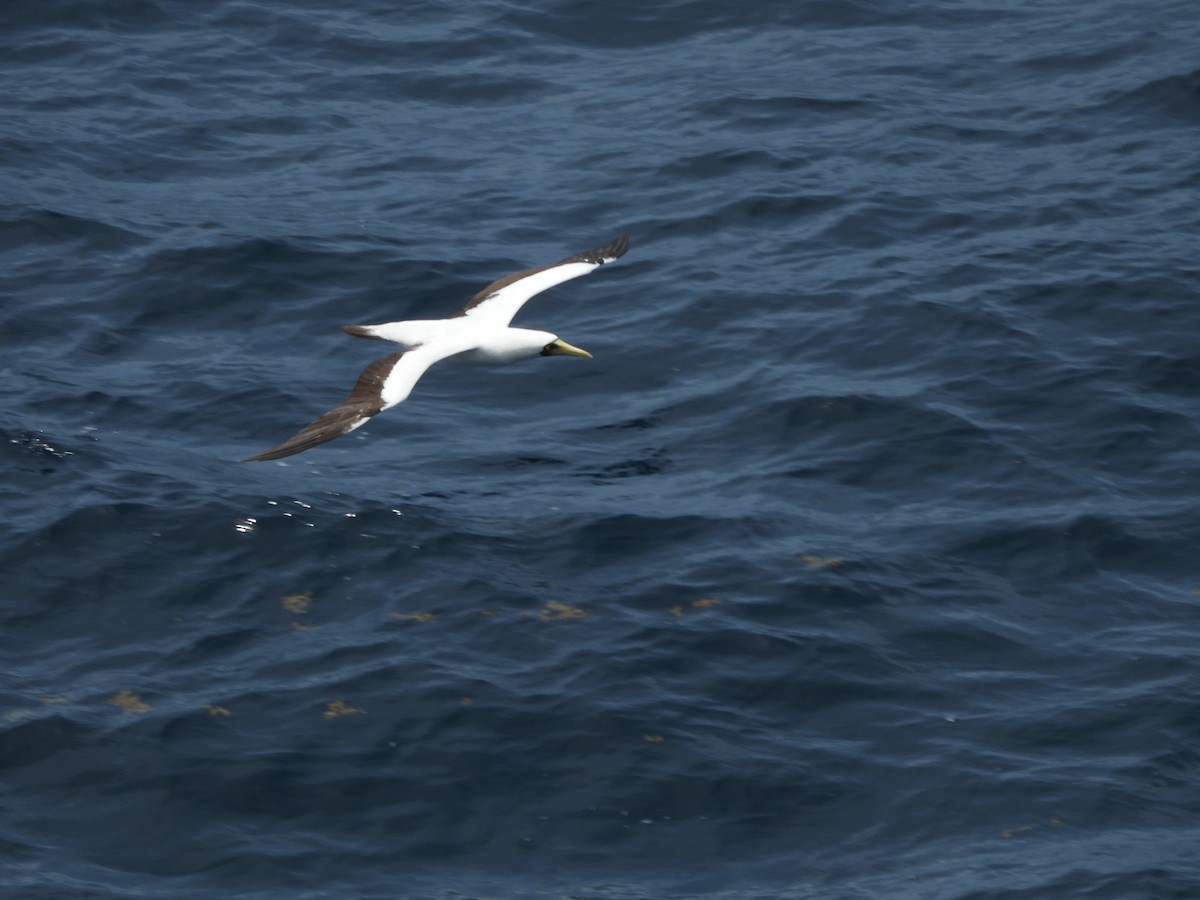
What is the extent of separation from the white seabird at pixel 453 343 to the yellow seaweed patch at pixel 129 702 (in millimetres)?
1829

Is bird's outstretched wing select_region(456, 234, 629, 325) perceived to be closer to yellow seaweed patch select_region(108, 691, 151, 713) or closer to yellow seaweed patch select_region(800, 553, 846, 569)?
yellow seaweed patch select_region(800, 553, 846, 569)

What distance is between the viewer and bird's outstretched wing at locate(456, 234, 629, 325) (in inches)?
587

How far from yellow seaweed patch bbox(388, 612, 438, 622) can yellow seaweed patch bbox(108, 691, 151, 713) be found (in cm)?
187

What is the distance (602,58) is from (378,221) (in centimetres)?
538

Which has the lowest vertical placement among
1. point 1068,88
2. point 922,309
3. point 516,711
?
point 516,711

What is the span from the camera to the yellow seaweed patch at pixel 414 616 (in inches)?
478

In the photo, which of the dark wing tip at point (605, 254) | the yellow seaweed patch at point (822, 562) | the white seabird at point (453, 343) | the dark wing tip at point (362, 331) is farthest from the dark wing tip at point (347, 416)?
the yellow seaweed patch at point (822, 562)

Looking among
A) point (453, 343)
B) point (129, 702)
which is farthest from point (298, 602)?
point (453, 343)

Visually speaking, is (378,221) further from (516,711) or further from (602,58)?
(516,711)

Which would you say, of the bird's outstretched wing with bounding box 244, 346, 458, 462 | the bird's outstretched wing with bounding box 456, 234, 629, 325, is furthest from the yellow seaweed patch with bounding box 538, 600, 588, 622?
the bird's outstretched wing with bounding box 456, 234, 629, 325

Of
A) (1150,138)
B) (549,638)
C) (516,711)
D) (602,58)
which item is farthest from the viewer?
(602,58)

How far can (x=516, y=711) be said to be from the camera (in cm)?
1110

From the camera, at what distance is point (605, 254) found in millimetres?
16281

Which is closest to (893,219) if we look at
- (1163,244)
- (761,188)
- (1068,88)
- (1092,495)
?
(761,188)
